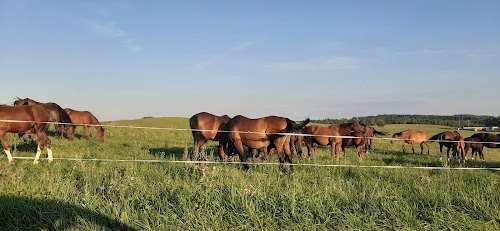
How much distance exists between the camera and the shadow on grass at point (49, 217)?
14.6 feet

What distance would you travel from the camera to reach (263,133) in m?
10.1

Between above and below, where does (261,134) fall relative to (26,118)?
below

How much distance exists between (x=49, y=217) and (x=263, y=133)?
6171mm

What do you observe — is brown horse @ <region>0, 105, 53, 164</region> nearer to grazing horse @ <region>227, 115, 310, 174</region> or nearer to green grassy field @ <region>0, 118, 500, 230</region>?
green grassy field @ <region>0, 118, 500, 230</region>

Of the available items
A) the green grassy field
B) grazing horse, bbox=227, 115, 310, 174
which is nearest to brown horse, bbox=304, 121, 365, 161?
grazing horse, bbox=227, 115, 310, 174

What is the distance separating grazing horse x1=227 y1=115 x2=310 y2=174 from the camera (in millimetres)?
10173

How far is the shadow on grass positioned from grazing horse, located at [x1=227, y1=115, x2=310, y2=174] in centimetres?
568

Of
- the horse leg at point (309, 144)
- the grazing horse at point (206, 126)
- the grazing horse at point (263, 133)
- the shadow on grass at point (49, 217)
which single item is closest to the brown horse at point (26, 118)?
the grazing horse at point (206, 126)

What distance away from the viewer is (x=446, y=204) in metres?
5.25

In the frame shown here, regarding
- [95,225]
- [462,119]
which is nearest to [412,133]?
[95,225]

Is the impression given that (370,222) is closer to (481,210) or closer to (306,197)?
(306,197)

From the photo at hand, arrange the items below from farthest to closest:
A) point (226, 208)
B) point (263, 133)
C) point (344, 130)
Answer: point (344, 130) < point (263, 133) < point (226, 208)

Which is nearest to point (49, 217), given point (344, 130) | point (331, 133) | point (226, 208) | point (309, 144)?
point (226, 208)

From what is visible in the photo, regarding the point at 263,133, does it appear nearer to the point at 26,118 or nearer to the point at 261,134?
the point at 261,134
